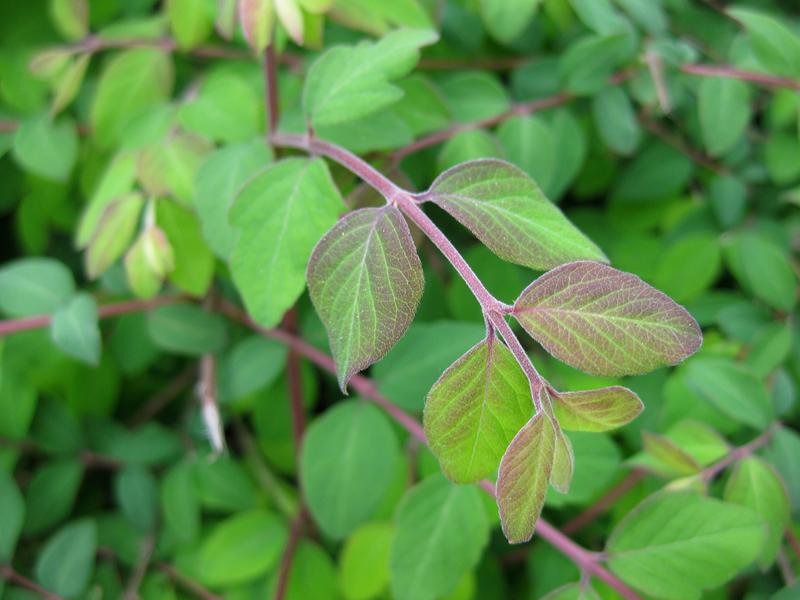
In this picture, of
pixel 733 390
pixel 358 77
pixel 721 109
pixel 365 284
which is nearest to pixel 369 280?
pixel 365 284

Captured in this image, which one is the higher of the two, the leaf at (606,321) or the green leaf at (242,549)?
the leaf at (606,321)

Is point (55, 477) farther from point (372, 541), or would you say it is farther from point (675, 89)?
point (675, 89)

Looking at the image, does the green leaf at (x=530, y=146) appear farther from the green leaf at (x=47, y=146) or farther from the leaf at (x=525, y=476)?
the green leaf at (x=47, y=146)

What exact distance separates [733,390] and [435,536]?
0.34 metres

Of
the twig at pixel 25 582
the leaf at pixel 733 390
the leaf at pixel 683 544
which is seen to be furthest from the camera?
the twig at pixel 25 582

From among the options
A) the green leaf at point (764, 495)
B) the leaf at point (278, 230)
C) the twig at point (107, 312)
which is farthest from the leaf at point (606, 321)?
the twig at point (107, 312)

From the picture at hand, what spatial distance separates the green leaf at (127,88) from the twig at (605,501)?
0.72 metres

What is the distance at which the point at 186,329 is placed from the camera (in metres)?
0.91

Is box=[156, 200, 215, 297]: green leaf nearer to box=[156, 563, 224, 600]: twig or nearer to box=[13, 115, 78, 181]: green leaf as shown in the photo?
box=[13, 115, 78, 181]: green leaf

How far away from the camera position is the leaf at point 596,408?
0.51 meters

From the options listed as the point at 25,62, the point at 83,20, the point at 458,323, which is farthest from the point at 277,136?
the point at 25,62

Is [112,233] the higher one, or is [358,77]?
[358,77]

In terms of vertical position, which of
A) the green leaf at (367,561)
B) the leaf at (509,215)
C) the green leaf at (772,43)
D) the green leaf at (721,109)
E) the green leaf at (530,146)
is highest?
the green leaf at (772,43)

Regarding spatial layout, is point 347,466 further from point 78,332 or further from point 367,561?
point 78,332
